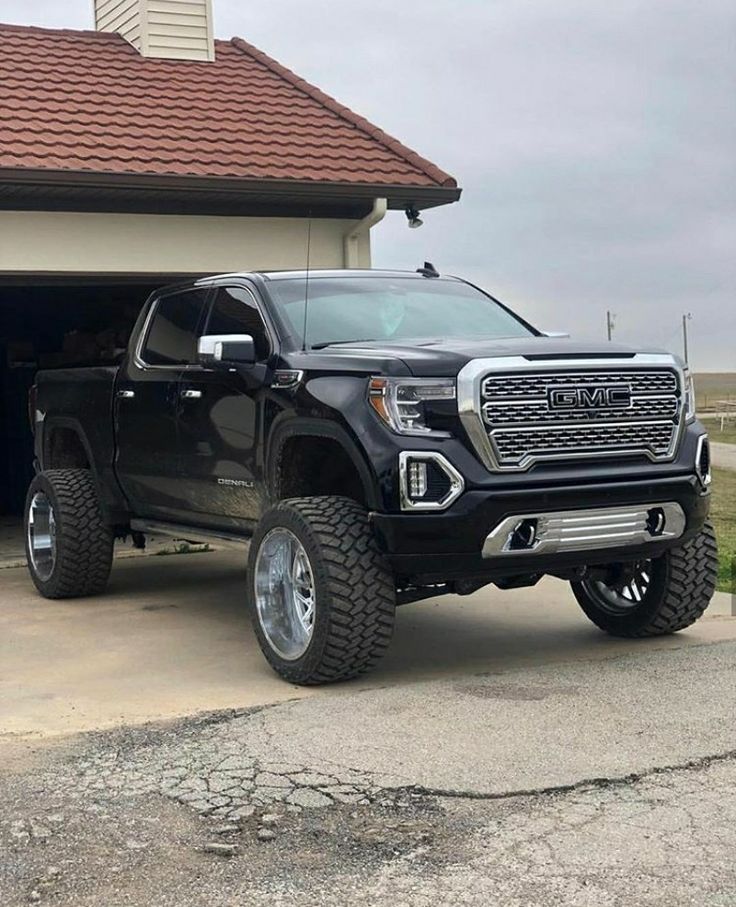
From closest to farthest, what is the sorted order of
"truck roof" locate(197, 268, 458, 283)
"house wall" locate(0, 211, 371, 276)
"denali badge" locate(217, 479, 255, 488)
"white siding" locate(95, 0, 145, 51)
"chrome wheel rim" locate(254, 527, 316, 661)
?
1. "chrome wheel rim" locate(254, 527, 316, 661)
2. "denali badge" locate(217, 479, 255, 488)
3. "truck roof" locate(197, 268, 458, 283)
4. "house wall" locate(0, 211, 371, 276)
5. "white siding" locate(95, 0, 145, 51)

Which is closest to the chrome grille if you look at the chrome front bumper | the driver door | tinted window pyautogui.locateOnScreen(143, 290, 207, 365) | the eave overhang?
the chrome front bumper

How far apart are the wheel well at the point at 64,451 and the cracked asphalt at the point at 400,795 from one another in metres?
3.40

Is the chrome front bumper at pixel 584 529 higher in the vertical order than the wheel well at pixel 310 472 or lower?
lower

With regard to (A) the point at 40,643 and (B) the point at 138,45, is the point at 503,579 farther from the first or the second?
(B) the point at 138,45

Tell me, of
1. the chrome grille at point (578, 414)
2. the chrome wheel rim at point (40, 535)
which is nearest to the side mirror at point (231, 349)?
the chrome grille at point (578, 414)

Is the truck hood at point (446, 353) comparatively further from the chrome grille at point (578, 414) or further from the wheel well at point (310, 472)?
the wheel well at point (310, 472)

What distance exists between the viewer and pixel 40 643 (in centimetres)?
805

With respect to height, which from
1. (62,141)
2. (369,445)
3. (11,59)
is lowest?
(369,445)

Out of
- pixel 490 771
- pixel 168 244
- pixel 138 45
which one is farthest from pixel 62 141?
pixel 490 771

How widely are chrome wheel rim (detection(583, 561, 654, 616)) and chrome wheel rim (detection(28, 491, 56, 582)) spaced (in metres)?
3.99

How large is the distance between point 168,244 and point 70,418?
2.66 m

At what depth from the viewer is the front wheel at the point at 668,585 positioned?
729 cm

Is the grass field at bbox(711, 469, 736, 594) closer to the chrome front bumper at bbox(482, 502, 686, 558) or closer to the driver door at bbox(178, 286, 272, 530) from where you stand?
the chrome front bumper at bbox(482, 502, 686, 558)

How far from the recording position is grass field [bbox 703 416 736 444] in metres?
32.0
